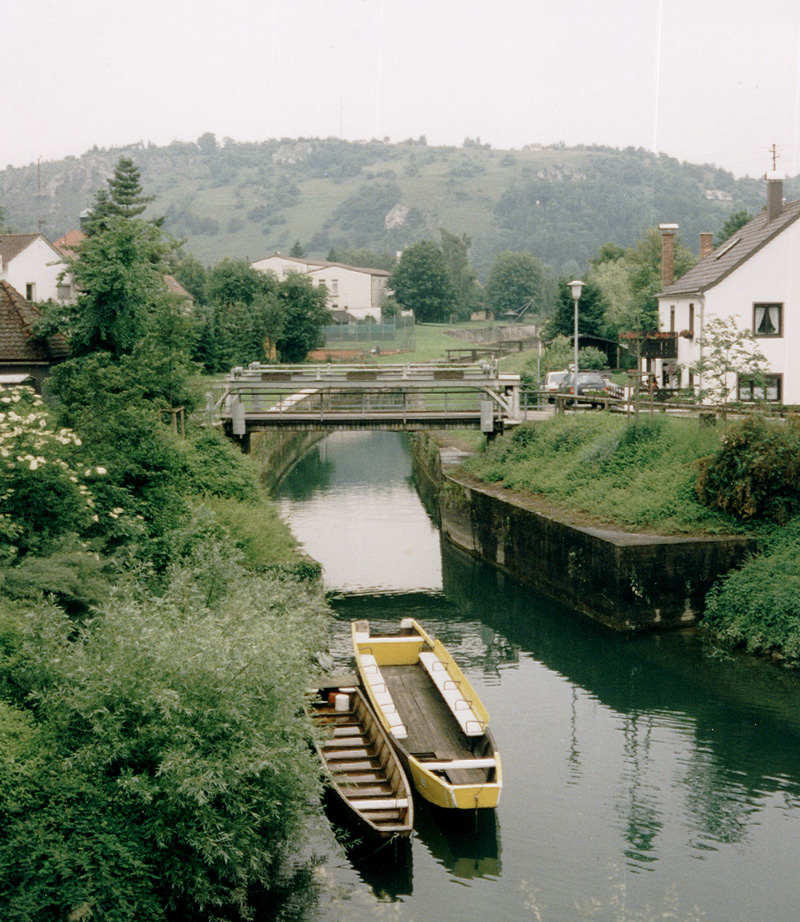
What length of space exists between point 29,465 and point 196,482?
10.2 metres

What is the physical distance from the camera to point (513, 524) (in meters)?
30.3

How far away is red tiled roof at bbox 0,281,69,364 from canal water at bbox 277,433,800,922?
32.6ft

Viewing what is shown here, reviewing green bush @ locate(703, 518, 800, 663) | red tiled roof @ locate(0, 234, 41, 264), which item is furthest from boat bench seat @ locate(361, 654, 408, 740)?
red tiled roof @ locate(0, 234, 41, 264)

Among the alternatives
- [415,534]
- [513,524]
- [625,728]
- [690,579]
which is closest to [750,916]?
[625,728]

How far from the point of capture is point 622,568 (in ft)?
78.4

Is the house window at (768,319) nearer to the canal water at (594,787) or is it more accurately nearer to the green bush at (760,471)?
the green bush at (760,471)

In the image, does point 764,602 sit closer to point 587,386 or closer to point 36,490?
→ point 36,490

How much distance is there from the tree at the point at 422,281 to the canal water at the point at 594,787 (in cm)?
8876

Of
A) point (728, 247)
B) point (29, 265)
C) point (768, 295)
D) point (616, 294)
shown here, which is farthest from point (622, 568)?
point (616, 294)

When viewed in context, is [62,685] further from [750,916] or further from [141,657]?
[750,916]

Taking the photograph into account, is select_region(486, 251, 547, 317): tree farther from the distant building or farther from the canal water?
the distant building

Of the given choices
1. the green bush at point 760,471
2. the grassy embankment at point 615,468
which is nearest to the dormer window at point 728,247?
the grassy embankment at point 615,468

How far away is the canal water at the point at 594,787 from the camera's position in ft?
44.2

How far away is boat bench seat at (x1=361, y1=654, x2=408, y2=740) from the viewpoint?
16.4 meters
